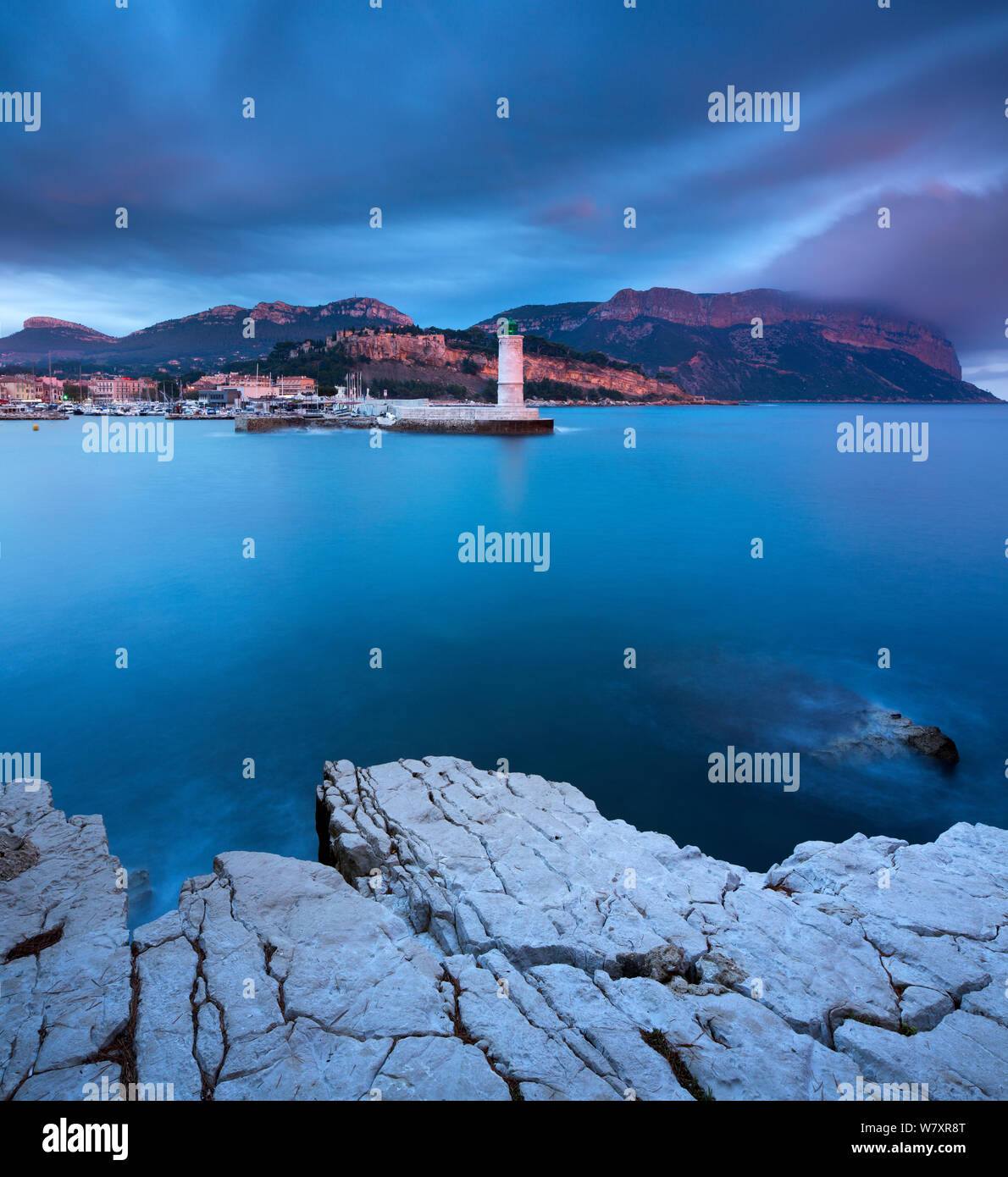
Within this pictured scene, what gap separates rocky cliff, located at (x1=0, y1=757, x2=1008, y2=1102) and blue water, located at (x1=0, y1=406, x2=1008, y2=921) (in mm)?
1538

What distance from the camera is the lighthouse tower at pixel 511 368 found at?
2116 inches

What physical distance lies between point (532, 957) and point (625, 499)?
26.5 meters

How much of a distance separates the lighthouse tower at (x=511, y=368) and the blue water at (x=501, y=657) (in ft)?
102

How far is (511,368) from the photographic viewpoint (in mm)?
57000

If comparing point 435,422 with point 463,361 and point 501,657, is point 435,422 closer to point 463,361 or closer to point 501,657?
point 501,657

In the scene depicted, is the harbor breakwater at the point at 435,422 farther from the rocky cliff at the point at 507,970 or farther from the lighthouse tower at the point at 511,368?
the rocky cliff at the point at 507,970

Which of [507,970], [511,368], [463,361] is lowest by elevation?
[507,970]

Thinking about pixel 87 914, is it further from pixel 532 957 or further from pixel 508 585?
pixel 508 585

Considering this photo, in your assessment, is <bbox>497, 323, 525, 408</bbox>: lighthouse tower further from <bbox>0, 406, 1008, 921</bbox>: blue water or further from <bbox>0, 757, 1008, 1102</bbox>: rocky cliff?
<bbox>0, 757, 1008, 1102</bbox>: rocky cliff

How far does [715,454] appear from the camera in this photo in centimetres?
4903

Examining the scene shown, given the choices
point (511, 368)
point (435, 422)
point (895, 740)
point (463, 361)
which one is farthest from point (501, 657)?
point (463, 361)

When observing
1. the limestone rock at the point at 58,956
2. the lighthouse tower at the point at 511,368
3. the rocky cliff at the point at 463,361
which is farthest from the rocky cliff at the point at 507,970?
the rocky cliff at the point at 463,361

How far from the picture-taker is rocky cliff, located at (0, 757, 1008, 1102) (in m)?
3.13

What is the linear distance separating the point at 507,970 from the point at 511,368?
56992 millimetres
